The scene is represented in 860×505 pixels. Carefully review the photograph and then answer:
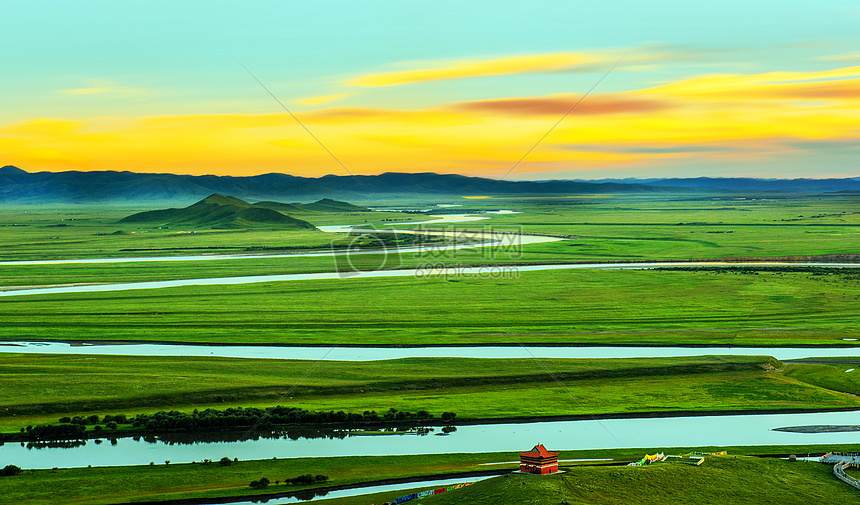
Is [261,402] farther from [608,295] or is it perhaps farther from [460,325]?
[608,295]

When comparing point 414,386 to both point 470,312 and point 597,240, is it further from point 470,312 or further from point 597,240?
point 597,240

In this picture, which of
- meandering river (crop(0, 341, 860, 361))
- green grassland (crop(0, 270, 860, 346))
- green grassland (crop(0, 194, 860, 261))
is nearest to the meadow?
green grassland (crop(0, 270, 860, 346))

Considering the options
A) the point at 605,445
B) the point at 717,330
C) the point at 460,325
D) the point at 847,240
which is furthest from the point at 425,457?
the point at 847,240

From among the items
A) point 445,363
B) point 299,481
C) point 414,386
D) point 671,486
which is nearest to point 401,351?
point 445,363

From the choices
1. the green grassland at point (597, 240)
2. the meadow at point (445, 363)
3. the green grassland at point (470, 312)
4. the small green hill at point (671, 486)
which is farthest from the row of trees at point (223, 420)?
the green grassland at point (597, 240)

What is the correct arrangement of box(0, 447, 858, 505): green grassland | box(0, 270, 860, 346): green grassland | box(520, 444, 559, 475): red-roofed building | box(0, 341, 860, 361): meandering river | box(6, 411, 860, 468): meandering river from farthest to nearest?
box(0, 270, 860, 346): green grassland, box(0, 341, 860, 361): meandering river, box(6, 411, 860, 468): meandering river, box(520, 444, 559, 475): red-roofed building, box(0, 447, 858, 505): green grassland

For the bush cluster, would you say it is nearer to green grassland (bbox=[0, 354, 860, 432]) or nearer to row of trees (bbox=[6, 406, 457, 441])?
row of trees (bbox=[6, 406, 457, 441])
